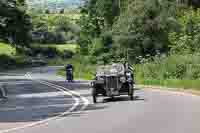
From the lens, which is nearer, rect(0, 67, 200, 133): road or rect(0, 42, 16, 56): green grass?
rect(0, 67, 200, 133): road

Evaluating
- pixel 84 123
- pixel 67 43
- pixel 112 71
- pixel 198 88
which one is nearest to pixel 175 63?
pixel 198 88

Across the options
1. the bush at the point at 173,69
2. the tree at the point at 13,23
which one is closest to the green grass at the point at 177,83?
the bush at the point at 173,69

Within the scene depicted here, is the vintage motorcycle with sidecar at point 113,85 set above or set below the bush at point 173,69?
above

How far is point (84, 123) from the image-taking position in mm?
19234

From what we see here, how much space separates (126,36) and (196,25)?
30.5ft

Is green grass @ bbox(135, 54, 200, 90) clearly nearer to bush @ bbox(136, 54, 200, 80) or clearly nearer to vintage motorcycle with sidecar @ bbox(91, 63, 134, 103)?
bush @ bbox(136, 54, 200, 80)

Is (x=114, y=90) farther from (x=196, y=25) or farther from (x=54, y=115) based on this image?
(x=196, y=25)

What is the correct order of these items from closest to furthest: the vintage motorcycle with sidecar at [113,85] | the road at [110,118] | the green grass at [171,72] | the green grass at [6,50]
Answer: the road at [110,118] → the vintage motorcycle with sidecar at [113,85] → the green grass at [171,72] → the green grass at [6,50]

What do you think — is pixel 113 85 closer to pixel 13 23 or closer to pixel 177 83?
pixel 177 83

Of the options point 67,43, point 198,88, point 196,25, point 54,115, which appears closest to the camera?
point 54,115

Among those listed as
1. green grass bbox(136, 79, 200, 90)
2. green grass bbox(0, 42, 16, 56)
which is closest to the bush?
green grass bbox(136, 79, 200, 90)

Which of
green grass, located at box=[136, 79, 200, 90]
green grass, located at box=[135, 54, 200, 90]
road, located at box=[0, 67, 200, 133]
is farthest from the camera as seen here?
green grass, located at box=[135, 54, 200, 90]

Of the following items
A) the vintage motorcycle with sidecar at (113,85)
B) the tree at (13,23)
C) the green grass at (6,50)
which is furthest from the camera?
the green grass at (6,50)

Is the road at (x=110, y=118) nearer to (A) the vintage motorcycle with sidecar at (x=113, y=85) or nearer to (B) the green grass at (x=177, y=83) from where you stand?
(A) the vintage motorcycle with sidecar at (x=113, y=85)
